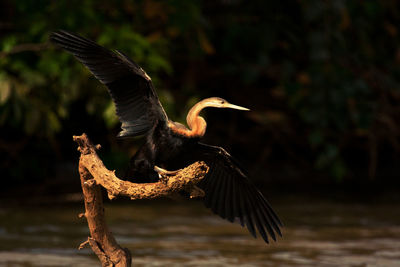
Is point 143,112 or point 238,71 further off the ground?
point 238,71

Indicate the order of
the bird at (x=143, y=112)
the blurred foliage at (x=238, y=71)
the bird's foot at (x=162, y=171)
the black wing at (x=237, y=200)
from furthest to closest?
1. the blurred foliage at (x=238, y=71)
2. the black wing at (x=237, y=200)
3. the bird at (x=143, y=112)
4. the bird's foot at (x=162, y=171)

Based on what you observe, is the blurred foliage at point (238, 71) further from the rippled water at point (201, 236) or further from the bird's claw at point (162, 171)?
the bird's claw at point (162, 171)

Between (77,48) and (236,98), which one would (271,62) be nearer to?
(236,98)

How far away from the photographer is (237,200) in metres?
5.78

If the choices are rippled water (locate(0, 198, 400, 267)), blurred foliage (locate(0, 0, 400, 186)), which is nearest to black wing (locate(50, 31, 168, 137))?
rippled water (locate(0, 198, 400, 267))

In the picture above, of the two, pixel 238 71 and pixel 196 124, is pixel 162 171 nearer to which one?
pixel 196 124

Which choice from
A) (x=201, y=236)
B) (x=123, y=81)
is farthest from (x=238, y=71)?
(x=123, y=81)

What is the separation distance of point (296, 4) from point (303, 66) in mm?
1424

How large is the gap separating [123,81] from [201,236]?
3604 mm

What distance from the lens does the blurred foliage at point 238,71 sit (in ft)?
31.1

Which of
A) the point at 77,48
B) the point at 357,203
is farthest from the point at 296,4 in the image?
the point at 77,48

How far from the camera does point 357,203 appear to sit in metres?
10.7

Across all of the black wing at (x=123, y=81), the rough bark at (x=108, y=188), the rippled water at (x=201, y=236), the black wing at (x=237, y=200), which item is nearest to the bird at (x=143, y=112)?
the black wing at (x=123, y=81)

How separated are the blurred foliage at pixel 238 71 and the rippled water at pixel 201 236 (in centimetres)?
97
